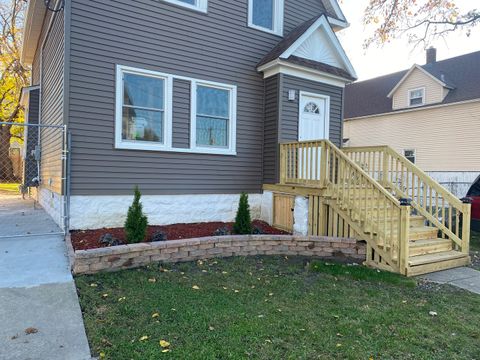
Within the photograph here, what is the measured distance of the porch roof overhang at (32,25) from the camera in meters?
8.69

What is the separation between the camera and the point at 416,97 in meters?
18.3

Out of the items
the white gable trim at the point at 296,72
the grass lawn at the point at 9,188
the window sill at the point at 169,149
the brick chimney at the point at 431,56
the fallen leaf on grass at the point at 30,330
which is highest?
the brick chimney at the point at 431,56

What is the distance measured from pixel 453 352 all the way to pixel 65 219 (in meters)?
5.61

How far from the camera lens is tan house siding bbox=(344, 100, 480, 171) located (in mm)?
15703

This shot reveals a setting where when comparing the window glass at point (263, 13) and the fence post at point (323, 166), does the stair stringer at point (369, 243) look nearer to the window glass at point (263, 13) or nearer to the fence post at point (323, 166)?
the fence post at point (323, 166)

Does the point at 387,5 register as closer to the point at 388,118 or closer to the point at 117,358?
the point at 388,118

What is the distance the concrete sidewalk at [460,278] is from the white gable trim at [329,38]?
201 inches

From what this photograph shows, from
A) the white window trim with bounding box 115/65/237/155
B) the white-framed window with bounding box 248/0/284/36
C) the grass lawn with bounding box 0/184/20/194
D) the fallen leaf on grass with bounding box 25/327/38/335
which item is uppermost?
the white-framed window with bounding box 248/0/284/36

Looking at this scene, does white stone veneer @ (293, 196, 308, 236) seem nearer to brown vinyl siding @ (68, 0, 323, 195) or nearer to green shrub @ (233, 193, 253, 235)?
green shrub @ (233, 193, 253, 235)

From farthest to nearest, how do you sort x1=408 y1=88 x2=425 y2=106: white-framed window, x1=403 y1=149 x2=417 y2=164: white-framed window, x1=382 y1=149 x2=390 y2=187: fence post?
x1=403 y1=149 x2=417 y2=164: white-framed window, x1=408 y1=88 x2=425 y2=106: white-framed window, x1=382 y1=149 x2=390 y2=187: fence post

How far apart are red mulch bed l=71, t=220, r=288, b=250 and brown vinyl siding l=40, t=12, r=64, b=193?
1.13 m

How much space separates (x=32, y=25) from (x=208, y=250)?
844 cm

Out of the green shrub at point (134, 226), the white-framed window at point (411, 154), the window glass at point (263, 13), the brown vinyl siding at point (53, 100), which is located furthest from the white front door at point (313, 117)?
the white-framed window at point (411, 154)

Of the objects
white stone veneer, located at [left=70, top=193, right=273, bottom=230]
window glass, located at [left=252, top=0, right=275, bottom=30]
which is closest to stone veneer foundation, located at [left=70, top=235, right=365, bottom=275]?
white stone veneer, located at [left=70, top=193, right=273, bottom=230]
